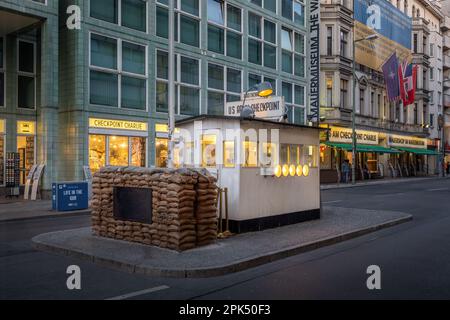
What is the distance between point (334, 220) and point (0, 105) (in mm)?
16248

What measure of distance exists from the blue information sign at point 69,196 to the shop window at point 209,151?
7.16 m

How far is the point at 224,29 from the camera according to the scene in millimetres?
27391

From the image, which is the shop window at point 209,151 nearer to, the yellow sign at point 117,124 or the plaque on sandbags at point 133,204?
the plaque on sandbags at point 133,204

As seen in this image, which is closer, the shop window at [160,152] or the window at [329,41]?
the shop window at [160,152]

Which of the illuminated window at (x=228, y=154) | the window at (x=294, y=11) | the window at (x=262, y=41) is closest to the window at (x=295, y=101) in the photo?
the window at (x=262, y=41)

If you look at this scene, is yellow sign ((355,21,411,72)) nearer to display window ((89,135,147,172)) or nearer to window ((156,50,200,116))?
window ((156,50,200,116))

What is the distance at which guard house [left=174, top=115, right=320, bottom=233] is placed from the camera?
10.3 metres

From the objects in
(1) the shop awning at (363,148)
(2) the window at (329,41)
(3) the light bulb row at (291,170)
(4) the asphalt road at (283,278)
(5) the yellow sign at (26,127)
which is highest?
(2) the window at (329,41)

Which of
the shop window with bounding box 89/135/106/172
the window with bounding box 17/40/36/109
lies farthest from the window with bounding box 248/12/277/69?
the window with bounding box 17/40/36/109

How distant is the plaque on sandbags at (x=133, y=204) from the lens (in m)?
8.90

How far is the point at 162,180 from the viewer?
28.2ft

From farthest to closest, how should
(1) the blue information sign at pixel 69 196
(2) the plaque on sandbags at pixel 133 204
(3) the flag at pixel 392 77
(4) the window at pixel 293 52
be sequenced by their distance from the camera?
(3) the flag at pixel 392 77, (4) the window at pixel 293 52, (1) the blue information sign at pixel 69 196, (2) the plaque on sandbags at pixel 133 204

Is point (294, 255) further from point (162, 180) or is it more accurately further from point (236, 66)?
point (236, 66)
